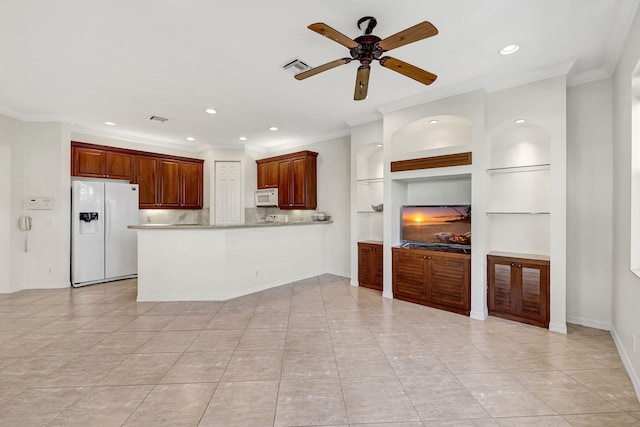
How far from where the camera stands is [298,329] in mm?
3090

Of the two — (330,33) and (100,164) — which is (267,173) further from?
(330,33)

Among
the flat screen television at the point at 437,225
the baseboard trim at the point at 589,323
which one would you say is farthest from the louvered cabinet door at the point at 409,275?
the baseboard trim at the point at 589,323

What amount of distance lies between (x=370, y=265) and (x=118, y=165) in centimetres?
510

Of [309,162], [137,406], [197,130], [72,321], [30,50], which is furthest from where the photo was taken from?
[309,162]

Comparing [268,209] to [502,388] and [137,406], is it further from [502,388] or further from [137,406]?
[502,388]

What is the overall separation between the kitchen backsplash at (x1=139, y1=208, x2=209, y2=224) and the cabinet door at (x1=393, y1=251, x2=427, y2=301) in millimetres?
4589

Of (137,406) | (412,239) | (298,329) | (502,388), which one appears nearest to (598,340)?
(502,388)

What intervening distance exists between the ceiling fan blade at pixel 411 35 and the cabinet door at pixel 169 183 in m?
5.40

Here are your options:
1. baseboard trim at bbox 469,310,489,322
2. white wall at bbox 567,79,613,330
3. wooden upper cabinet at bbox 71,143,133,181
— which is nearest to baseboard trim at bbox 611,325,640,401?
white wall at bbox 567,79,613,330

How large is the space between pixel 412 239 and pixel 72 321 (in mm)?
4463

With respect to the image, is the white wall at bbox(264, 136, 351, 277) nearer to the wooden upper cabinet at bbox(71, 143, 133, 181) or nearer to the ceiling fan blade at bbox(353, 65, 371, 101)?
the ceiling fan blade at bbox(353, 65, 371, 101)

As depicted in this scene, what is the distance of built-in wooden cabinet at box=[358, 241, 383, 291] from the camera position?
4555 millimetres

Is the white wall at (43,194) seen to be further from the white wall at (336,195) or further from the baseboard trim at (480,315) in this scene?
the baseboard trim at (480,315)

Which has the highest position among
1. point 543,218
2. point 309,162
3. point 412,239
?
point 309,162
